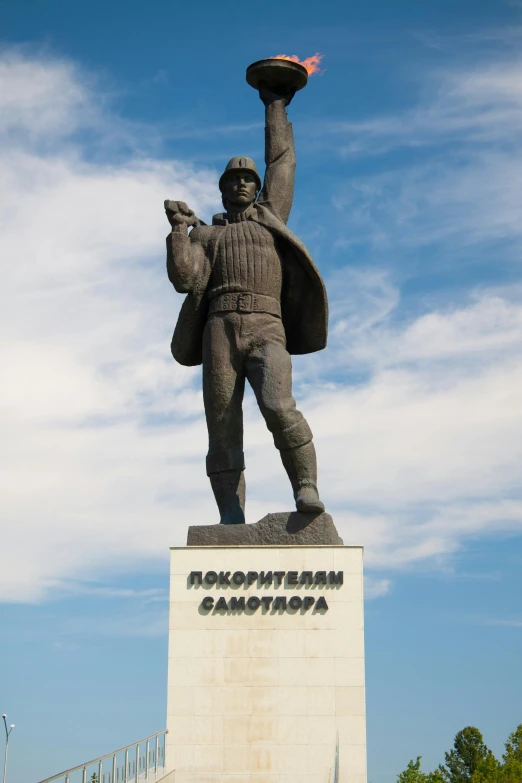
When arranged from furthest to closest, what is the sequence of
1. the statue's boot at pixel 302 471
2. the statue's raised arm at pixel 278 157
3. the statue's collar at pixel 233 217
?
the statue's raised arm at pixel 278 157
the statue's collar at pixel 233 217
the statue's boot at pixel 302 471

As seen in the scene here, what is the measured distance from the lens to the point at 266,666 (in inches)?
443

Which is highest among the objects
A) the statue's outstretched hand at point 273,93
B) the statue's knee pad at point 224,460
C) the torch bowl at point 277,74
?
the torch bowl at point 277,74

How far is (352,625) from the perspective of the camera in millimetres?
11375

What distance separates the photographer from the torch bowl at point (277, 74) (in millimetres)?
13375

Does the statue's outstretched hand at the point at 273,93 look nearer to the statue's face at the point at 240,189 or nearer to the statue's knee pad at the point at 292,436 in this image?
the statue's face at the point at 240,189

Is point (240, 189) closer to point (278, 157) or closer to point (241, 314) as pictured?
point (278, 157)

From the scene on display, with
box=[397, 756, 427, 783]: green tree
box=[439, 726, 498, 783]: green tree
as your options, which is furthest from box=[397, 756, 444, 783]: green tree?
box=[439, 726, 498, 783]: green tree

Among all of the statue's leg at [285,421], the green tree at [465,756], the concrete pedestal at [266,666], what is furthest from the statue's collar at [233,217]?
the green tree at [465,756]

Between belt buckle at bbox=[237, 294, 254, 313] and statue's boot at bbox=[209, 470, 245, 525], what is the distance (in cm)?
182

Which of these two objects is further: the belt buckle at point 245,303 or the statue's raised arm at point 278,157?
the statue's raised arm at point 278,157

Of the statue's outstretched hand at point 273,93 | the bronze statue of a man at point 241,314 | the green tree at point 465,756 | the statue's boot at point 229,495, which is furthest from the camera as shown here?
the green tree at point 465,756

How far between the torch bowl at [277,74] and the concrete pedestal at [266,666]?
5789mm

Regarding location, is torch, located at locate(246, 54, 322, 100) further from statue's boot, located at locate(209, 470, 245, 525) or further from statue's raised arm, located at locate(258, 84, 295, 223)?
statue's boot, located at locate(209, 470, 245, 525)

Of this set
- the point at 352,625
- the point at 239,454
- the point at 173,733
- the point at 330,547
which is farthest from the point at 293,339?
the point at 173,733
